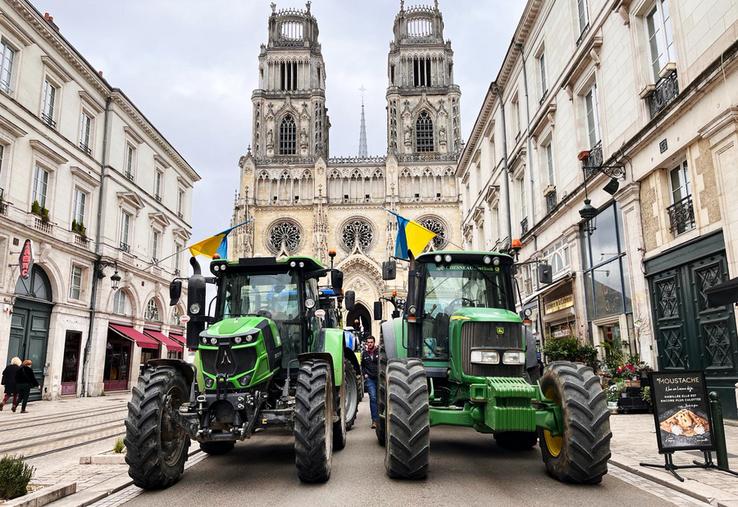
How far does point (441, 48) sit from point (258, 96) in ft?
65.3

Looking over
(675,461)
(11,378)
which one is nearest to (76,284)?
(11,378)

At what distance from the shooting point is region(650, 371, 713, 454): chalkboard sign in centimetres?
589

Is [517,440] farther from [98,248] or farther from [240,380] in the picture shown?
[98,248]

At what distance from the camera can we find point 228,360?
5965mm

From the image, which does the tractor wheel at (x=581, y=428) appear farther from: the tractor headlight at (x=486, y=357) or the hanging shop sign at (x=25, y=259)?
the hanging shop sign at (x=25, y=259)

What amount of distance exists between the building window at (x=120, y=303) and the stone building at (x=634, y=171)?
57.1 ft

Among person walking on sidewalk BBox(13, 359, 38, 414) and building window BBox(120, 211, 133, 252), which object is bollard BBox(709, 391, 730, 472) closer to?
person walking on sidewalk BBox(13, 359, 38, 414)

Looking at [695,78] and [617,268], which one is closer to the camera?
[695,78]

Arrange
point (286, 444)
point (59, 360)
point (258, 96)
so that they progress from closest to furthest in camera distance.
→ point (286, 444)
point (59, 360)
point (258, 96)

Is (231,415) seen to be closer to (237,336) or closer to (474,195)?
(237,336)

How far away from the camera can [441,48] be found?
58.9 meters

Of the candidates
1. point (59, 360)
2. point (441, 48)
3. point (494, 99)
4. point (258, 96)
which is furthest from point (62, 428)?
point (441, 48)

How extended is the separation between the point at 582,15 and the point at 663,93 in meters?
5.50

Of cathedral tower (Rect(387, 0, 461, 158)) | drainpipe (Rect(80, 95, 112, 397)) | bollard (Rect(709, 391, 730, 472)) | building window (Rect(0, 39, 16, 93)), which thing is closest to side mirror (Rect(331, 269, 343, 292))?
bollard (Rect(709, 391, 730, 472))
